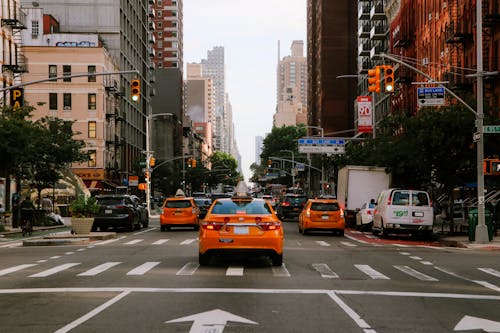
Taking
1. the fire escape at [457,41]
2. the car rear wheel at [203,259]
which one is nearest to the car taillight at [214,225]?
the car rear wheel at [203,259]

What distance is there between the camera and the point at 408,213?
94.6ft

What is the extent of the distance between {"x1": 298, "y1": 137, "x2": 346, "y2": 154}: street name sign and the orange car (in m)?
32.7

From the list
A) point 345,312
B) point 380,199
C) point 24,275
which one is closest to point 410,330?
point 345,312

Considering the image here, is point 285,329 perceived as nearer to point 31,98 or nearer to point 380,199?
point 380,199

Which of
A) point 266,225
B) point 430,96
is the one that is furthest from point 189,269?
point 430,96

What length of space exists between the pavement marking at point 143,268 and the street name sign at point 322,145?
1856 inches

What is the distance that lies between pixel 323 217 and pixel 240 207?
1540 cm

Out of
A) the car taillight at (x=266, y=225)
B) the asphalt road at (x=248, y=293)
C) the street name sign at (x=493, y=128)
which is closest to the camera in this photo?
the asphalt road at (x=248, y=293)

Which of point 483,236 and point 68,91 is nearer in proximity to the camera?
point 483,236

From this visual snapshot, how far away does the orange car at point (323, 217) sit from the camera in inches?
1231

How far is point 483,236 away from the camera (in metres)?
25.7

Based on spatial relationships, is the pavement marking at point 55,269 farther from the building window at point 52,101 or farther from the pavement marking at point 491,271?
the building window at point 52,101

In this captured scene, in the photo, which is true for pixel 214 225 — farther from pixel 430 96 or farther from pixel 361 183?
pixel 361 183

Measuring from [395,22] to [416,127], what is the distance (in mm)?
49675
